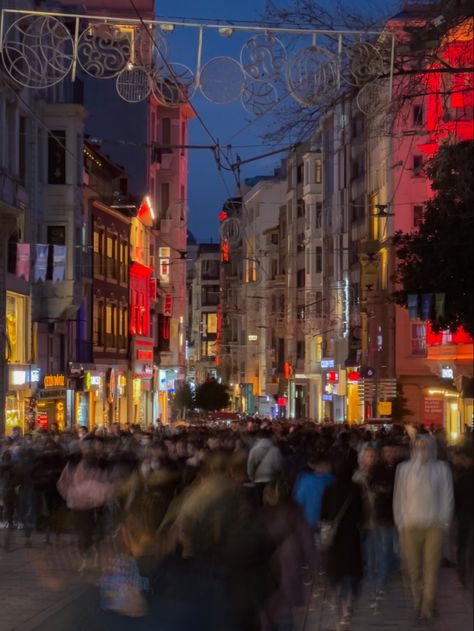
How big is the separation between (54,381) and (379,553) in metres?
32.3

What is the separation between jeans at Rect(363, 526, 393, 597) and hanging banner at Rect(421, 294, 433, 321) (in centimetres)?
913

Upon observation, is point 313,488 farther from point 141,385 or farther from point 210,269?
point 210,269

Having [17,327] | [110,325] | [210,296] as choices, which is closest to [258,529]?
[17,327]

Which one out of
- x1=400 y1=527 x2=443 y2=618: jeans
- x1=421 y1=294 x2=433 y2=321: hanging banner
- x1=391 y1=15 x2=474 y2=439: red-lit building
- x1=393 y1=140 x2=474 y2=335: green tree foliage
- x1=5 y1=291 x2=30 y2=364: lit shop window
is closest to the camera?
x1=400 y1=527 x2=443 y2=618: jeans

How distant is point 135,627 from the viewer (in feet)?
36.1

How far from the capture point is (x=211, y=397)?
10075 cm

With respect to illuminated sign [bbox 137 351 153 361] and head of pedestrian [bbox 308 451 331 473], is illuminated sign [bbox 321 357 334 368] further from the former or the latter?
head of pedestrian [bbox 308 451 331 473]

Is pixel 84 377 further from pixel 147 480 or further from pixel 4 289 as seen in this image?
pixel 147 480

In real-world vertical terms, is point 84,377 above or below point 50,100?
below

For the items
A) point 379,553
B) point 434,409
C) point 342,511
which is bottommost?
point 379,553

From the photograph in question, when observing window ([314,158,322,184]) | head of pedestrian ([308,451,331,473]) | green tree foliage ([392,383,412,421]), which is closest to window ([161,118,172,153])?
window ([314,158,322,184])

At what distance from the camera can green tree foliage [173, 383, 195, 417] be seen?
88000 millimetres

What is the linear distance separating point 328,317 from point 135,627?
67643 mm

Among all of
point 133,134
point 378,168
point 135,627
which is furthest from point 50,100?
point 135,627
